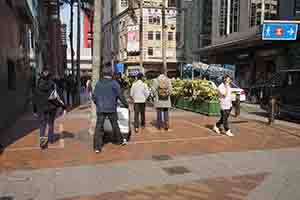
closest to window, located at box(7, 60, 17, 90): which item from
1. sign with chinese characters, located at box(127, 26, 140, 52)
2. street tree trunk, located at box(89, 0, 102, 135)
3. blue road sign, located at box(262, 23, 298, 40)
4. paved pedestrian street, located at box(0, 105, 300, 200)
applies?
paved pedestrian street, located at box(0, 105, 300, 200)

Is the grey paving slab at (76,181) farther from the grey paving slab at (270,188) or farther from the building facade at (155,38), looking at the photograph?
the building facade at (155,38)

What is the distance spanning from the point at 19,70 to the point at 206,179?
37.2 ft

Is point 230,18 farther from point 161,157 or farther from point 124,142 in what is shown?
point 161,157

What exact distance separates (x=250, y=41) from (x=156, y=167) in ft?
66.0

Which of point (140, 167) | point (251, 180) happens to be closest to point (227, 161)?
point (251, 180)

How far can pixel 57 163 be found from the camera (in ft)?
21.0

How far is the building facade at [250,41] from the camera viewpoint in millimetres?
23219

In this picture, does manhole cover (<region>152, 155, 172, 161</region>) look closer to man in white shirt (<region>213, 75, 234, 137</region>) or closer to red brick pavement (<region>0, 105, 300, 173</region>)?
red brick pavement (<region>0, 105, 300, 173</region>)

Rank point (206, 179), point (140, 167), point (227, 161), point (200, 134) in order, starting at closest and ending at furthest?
1. point (206, 179)
2. point (140, 167)
3. point (227, 161)
4. point (200, 134)

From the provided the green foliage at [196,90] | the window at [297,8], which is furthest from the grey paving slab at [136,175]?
the window at [297,8]

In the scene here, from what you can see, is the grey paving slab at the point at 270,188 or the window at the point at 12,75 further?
the window at the point at 12,75

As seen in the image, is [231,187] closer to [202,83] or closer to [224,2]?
[202,83]

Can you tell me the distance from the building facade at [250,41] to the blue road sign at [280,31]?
31.0 feet

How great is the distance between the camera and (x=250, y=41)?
955 inches
